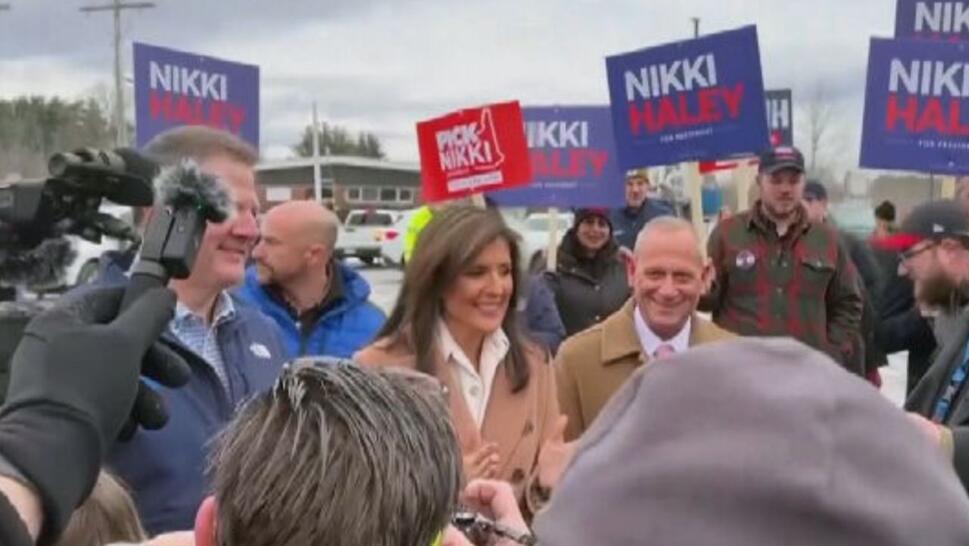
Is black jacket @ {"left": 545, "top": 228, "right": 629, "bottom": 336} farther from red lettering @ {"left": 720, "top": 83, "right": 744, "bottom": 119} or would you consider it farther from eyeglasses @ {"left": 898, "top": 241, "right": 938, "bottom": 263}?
eyeglasses @ {"left": 898, "top": 241, "right": 938, "bottom": 263}

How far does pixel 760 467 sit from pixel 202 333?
2113 mm

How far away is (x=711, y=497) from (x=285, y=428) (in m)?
0.75

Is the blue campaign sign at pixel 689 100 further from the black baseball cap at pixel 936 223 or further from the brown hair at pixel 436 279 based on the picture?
the brown hair at pixel 436 279

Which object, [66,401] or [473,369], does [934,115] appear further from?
[66,401]

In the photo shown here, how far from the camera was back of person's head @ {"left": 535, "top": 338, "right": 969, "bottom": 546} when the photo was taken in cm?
80

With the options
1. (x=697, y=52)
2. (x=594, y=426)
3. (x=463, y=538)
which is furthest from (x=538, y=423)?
(x=697, y=52)

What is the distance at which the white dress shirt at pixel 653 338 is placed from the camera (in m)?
3.94

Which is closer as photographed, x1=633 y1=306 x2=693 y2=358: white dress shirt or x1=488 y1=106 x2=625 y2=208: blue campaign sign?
x1=633 y1=306 x2=693 y2=358: white dress shirt

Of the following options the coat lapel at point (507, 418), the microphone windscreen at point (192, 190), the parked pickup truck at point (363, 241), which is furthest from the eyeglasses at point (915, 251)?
the parked pickup truck at point (363, 241)

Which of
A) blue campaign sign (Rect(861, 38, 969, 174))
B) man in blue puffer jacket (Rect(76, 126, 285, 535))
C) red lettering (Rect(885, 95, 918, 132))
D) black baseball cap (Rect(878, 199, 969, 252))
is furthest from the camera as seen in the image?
red lettering (Rect(885, 95, 918, 132))

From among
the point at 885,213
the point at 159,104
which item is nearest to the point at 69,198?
the point at 159,104

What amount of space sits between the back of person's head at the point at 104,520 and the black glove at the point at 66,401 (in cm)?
65

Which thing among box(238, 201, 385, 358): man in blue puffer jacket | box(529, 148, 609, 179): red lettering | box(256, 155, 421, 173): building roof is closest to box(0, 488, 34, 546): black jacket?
box(238, 201, 385, 358): man in blue puffer jacket

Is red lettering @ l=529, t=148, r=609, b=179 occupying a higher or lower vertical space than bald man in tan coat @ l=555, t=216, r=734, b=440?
higher
